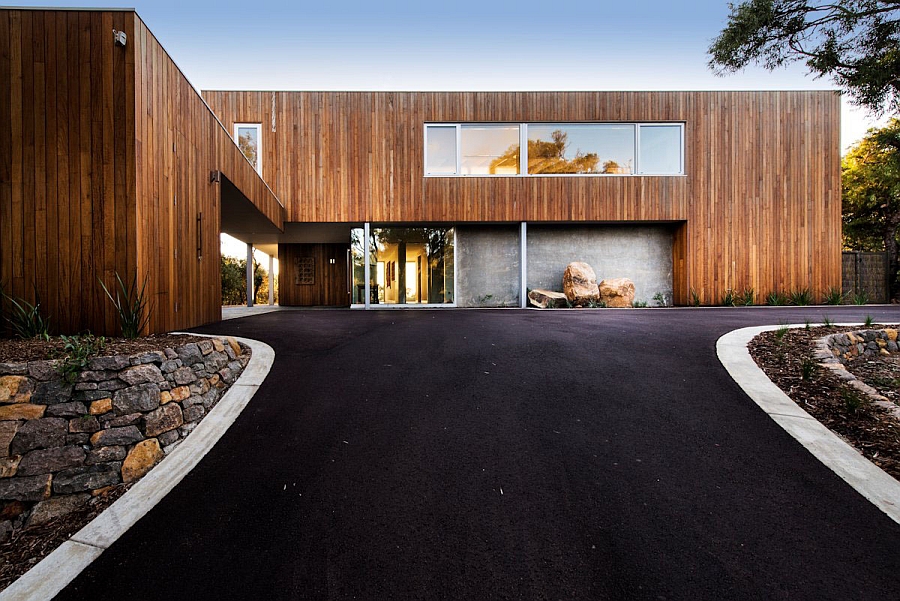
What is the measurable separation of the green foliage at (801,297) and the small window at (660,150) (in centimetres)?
447

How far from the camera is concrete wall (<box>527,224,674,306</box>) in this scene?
10.9 metres

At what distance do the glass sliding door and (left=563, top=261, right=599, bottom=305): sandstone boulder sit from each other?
3.17 m

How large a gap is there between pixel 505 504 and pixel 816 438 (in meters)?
2.26

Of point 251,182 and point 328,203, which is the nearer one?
point 251,182

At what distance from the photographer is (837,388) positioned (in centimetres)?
316

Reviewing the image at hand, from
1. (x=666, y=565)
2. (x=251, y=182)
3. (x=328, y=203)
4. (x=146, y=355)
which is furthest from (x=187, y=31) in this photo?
(x=666, y=565)

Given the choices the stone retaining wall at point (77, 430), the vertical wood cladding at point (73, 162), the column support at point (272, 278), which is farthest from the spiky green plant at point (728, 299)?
the column support at point (272, 278)

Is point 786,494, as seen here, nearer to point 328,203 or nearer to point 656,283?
point 656,283

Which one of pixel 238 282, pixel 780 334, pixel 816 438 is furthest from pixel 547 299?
pixel 238 282

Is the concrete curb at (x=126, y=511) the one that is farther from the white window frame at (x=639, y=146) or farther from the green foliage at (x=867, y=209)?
the green foliage at (x=867, y=209)

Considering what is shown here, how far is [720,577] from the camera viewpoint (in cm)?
163

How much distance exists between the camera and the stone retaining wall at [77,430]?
2355 millimetres

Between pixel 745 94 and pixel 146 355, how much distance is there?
14.3m

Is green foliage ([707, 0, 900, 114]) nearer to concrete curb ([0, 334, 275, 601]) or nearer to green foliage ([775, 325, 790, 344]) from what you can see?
green foliage ([775, 325, 790, 344])
